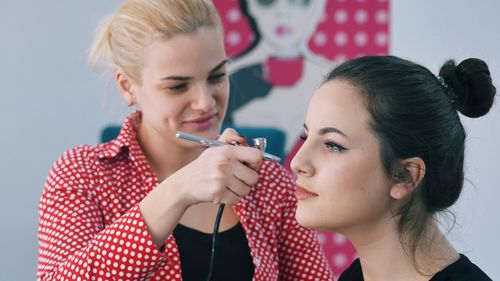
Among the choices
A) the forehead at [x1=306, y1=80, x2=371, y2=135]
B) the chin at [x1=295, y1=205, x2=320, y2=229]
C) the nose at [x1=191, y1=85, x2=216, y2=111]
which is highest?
the forehead at [x1=306, y1=80, x2=371, y2=135]

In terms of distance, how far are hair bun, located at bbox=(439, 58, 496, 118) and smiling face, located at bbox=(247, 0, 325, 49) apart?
5.33 feet

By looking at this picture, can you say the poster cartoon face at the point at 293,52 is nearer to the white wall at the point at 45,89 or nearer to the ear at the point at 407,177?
the white wall at the point at 45,89

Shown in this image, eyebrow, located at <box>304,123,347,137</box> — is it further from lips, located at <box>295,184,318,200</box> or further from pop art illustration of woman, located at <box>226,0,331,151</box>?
pop art illustration of woman, located at <box>226,0,331,151</box>

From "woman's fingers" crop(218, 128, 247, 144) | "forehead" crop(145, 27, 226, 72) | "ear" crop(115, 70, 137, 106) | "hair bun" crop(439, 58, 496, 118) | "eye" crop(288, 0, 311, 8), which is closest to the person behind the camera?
"hair bun" crop(439, 58, 496, 118)

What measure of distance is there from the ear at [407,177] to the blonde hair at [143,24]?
0.54 metres

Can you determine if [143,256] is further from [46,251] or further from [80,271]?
[46,251]

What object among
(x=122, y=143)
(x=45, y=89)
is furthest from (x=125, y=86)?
(x=45, y=89)

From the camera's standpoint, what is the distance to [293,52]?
9.59 feet

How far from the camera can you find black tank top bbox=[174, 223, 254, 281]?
156 cm

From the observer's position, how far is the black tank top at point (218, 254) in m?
1.56

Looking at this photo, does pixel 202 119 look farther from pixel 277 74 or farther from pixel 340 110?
pixel 277 74

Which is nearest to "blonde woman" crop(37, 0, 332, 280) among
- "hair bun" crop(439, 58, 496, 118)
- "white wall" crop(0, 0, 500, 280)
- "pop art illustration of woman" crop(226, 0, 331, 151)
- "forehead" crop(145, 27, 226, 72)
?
"forehead" crop(145, 27, 226, 72)

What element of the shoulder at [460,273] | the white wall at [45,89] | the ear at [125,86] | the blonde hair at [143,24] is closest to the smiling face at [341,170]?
the shoulder at [460,273]

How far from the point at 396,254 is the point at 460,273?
0.12m
